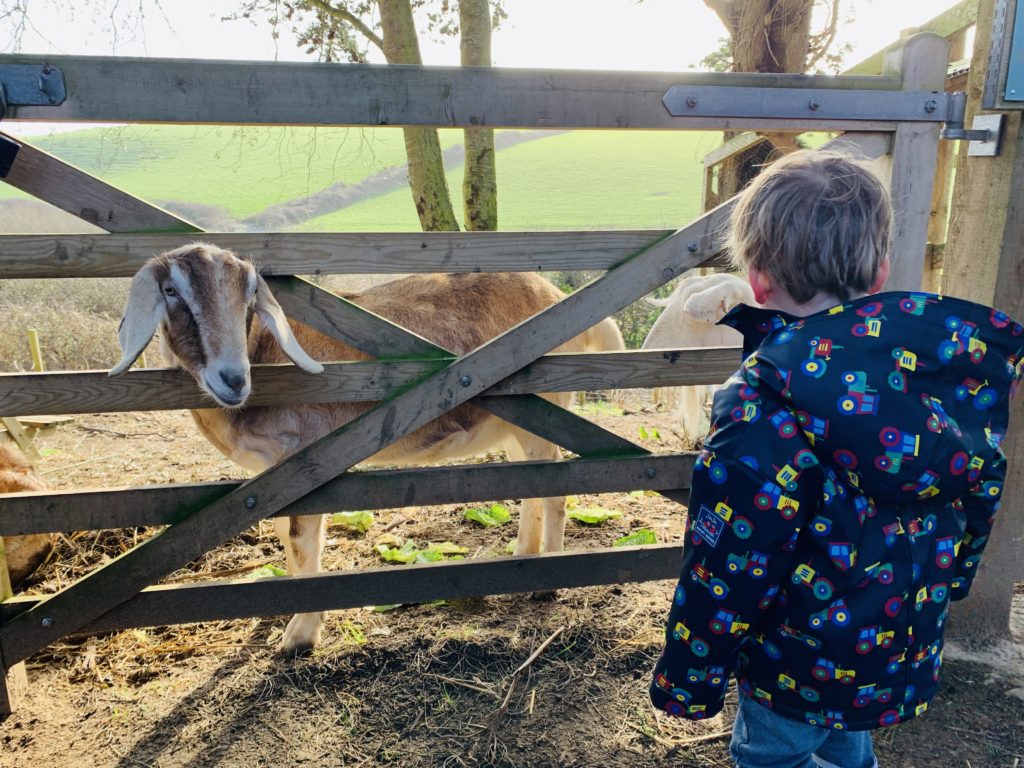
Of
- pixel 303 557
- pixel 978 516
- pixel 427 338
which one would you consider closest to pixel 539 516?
pixel 427 338

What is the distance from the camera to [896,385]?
1426 millimetres

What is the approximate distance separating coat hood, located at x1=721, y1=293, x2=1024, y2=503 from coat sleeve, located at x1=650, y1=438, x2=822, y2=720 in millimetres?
100

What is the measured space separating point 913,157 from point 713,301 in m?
3.01

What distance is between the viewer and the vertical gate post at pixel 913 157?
2891 mm

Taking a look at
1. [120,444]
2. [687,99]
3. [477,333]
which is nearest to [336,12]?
[120,444]

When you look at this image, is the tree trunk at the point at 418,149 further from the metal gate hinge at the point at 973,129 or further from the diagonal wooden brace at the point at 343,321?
the metal gate hinge at the point at 973,129

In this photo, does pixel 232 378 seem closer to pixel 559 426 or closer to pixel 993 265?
pixel 559 426

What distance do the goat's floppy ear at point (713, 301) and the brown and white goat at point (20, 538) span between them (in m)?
4.75

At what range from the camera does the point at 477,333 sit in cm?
415

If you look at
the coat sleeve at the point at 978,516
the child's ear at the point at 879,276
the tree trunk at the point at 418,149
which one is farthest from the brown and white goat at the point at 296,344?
the tree trunk at the point at 418,149

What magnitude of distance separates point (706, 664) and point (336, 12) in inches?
341

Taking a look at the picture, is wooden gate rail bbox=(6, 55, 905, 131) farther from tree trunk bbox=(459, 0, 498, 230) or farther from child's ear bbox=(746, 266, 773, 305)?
tree trunk bbox=(459, 0, 498, 230)

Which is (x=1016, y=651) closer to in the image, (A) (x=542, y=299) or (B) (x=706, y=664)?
(B) (x=706, y=664)

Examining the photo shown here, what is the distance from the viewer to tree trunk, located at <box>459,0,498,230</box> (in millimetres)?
6668
